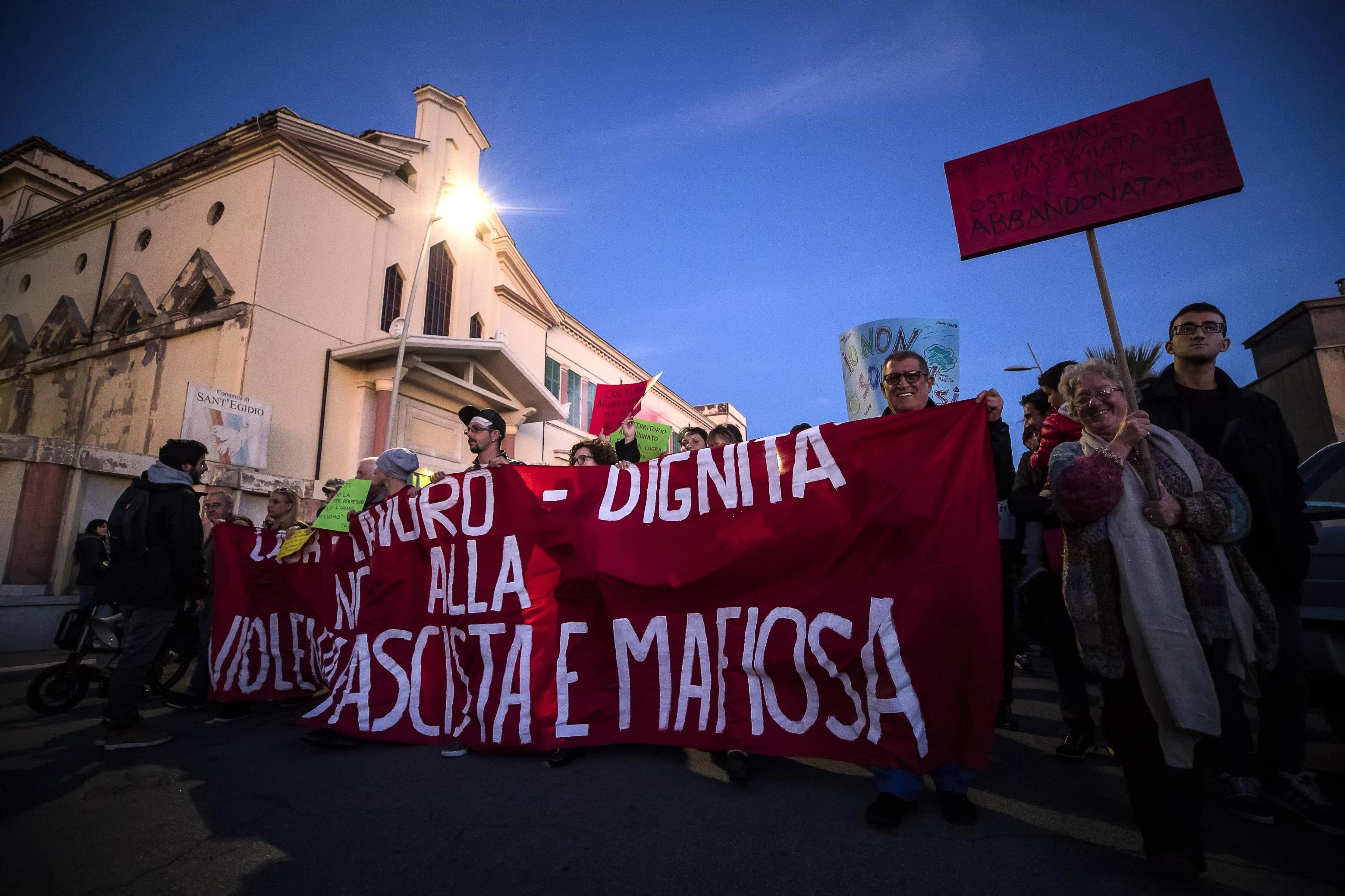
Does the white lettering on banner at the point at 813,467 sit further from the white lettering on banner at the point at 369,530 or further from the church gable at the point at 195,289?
the church gable at the point at 195,289

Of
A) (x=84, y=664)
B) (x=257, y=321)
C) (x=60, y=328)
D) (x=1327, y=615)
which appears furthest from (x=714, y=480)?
(x=60, y=328)

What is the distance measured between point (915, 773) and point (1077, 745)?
1.48 m

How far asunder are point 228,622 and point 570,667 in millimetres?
3414

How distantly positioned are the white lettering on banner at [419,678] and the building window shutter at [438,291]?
657 inches

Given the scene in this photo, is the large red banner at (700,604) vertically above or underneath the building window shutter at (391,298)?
underneath

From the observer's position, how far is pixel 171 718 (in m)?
5.05

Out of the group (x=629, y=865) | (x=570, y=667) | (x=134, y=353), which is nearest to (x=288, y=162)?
(x=134, y=353)

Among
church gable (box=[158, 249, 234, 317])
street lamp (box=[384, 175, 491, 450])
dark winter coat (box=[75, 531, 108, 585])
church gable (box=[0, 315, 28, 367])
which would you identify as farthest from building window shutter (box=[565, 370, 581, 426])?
dark winter coat (box=[75, 531, 108, 585])

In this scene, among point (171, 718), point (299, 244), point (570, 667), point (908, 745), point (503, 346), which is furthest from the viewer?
point (503, 346)

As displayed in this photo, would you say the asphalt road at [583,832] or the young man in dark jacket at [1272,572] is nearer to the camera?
the asphalt road at [583,832]

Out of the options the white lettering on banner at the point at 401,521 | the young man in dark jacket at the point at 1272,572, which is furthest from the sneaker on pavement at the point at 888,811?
the white lettering on banner at the point at 401,521

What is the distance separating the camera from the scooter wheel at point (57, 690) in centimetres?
530

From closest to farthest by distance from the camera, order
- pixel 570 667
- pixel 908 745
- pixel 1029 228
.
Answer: pixel 908 745
pixel 1029 228
pixel 570 667

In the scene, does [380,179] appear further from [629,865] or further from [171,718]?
[629,865]
